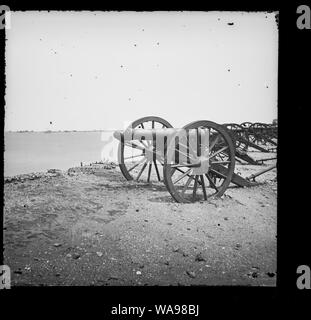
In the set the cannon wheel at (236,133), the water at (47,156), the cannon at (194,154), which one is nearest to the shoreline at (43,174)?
the water at (47,156)

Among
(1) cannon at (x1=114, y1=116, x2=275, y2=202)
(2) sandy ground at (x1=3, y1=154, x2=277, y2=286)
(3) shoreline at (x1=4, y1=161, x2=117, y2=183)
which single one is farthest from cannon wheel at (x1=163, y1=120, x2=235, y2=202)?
(3) shoreline at (x1=4, y1=161, x2=117, y2=183)

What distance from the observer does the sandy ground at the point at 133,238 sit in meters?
2.76

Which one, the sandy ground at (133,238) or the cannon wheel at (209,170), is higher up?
the cannon wheel at (209,170)

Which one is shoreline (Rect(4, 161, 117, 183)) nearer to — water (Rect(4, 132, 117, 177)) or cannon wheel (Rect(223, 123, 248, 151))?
water (Rect(4, 132, 117, 177))

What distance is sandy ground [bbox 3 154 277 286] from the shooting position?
276cm

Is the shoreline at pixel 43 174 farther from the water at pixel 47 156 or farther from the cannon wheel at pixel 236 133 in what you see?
the cannon wheel at pixel 236 133

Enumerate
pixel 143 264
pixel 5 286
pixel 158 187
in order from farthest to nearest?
pixel 158 187 → pixel 143 264 → pixel 5 286

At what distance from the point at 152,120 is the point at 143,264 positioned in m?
4.25

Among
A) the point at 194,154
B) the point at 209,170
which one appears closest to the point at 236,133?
the point at 209,170

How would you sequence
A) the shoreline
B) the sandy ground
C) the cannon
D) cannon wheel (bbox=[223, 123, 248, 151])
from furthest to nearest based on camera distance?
the shoreline < cannon wheel (bbox=[223, 123, 248, 151]) < the cannon < the sandy ground

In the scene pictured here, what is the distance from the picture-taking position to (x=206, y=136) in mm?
4836

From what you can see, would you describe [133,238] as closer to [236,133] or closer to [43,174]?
[43,174]
